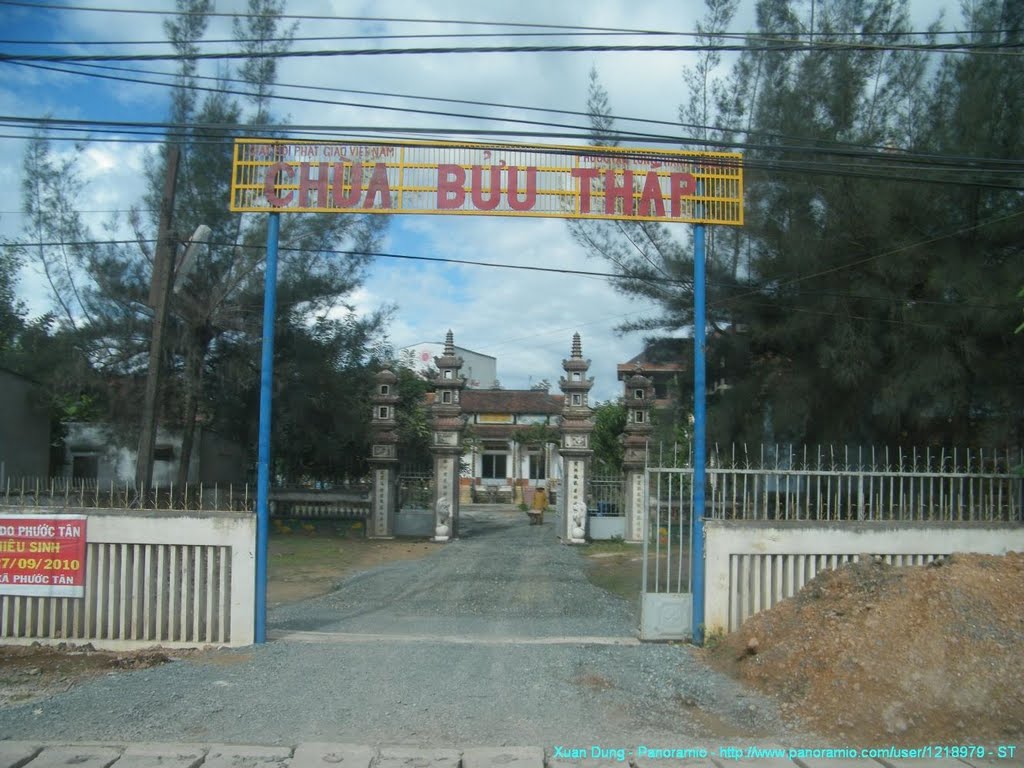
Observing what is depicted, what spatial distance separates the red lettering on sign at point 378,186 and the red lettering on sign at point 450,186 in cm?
55

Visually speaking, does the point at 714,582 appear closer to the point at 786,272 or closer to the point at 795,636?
the point at 795,636

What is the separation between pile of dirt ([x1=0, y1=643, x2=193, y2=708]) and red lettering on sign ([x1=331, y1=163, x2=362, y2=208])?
4.82m

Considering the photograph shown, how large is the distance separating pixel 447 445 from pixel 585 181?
13079mm

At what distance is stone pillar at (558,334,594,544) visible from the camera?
20750 millimetres

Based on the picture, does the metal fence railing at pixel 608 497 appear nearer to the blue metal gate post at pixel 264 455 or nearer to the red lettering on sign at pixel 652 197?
the red lettering on sign at pixel 652 197

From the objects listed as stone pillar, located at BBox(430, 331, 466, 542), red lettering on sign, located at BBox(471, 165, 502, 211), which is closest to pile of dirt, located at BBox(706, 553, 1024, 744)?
red lettering on sign, located at BBox(471, 165, 502, 211)

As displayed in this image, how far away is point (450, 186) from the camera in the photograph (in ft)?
29.0

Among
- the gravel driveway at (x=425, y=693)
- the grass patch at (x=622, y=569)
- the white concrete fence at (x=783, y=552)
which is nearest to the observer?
the gravel driveway at (x=425, y=693)

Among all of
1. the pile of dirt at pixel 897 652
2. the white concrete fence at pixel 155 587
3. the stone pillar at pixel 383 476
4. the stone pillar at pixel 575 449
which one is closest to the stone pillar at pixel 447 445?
the stone pillar at pixel 383 476

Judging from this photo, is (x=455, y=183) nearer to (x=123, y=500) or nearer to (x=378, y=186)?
(x=378, y=186)

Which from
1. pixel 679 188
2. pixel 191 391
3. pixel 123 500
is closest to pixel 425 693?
pixel 123 500

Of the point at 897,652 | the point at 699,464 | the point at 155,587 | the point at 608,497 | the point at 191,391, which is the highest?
the point at 191,391

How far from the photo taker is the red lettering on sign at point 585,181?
891cm

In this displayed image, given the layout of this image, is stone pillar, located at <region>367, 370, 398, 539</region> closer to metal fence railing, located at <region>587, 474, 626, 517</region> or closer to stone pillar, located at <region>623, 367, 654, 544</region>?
metal fence railing, located at <region>587, 474, 626, 517</region>
